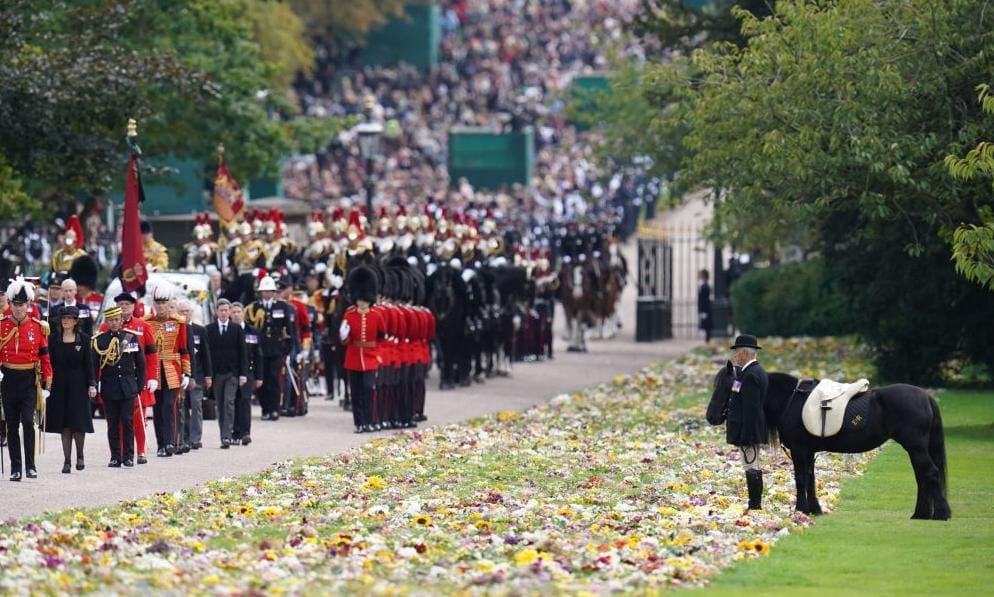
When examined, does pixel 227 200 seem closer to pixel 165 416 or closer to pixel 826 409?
pixel 165 416

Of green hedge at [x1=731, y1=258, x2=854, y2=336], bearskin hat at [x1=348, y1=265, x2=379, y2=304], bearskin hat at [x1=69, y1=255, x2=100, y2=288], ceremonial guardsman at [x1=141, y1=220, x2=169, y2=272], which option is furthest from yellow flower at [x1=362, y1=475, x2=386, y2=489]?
green hedge at [x1=731, y1=258, x2=854, y2=336]

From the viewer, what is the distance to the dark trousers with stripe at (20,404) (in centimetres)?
2050

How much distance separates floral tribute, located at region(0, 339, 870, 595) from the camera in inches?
559

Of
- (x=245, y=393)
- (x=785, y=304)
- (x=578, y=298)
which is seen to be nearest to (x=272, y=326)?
(x=245, y=393)

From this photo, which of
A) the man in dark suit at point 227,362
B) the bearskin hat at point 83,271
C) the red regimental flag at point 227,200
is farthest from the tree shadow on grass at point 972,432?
the red regimental flag at point 227,200

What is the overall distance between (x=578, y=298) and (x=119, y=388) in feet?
76.5

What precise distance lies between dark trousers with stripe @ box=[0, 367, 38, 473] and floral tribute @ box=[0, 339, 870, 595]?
1849mm

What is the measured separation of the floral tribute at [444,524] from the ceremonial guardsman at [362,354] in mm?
876

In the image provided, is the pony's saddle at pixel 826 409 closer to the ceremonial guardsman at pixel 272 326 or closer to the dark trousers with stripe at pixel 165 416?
the dark trousers with stripe at pixel 165 416

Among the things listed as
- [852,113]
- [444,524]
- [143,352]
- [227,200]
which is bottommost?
[444,524]

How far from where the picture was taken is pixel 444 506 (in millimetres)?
18359

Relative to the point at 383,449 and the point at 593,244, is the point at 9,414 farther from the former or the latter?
the point at 593,244

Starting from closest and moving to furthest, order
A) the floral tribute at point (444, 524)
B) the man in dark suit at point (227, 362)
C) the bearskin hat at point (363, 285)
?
the floral tribute at point (444, 524), the man in dark suit at point (227, 362), the bearskin hat at point (363, 285)

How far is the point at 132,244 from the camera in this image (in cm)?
2798
